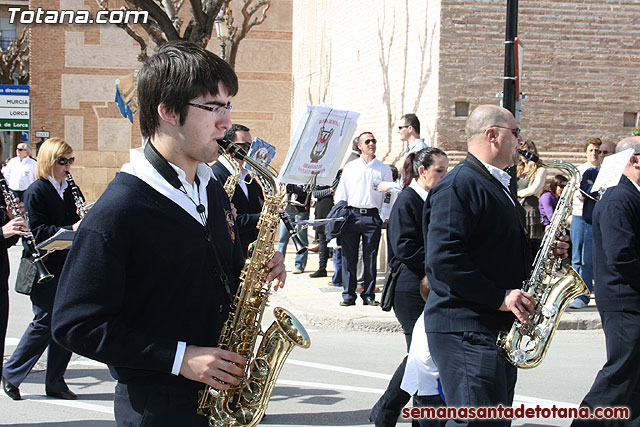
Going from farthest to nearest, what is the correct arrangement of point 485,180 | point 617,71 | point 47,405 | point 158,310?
point 617,71, point 47,405, point 485,180, point 158,310

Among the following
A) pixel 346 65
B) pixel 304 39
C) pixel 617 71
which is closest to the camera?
pixel 617 71

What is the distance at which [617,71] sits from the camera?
12359 mm

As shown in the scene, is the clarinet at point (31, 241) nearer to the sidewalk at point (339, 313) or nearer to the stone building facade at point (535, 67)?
the sidewalk at point (339, 313)

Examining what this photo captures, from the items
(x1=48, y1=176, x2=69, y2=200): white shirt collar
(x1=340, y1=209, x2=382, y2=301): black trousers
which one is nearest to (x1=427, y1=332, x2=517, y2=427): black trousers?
(x1=48, y1=176, x2=69, y2=200): white shirt collar

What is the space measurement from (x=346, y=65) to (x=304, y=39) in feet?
15.4

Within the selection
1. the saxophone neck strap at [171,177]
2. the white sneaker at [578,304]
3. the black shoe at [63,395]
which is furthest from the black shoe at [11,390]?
the white sneaker at [578,304]

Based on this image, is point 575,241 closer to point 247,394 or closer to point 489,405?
point 489,405

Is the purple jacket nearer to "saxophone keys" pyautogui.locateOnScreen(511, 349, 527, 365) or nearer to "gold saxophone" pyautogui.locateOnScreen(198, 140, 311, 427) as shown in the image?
"saxophone keys" pyautogui.locateOnScreen(511, 349, 527, 365)

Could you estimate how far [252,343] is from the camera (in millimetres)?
2760

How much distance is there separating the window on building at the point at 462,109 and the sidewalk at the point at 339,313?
3078 millimetres

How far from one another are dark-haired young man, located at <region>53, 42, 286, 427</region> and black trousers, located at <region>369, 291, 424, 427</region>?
276cm

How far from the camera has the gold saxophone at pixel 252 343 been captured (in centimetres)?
261

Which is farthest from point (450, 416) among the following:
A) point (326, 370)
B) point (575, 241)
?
point (575, 241)

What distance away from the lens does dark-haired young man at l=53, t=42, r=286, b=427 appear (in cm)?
234
